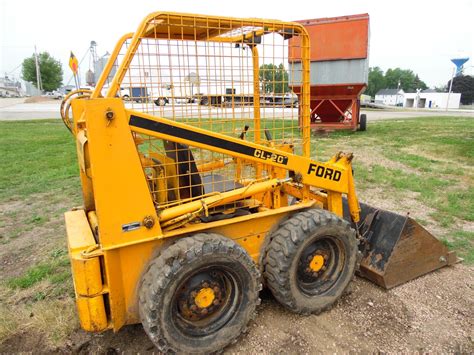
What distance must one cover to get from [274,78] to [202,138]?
947 mm

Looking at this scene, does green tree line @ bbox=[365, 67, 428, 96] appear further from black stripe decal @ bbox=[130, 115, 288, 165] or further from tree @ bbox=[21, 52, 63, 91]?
black stripe decal @ bbox=[130, 115, 288, 165]

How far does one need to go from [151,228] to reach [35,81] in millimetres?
66693

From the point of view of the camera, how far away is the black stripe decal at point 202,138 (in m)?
2.38

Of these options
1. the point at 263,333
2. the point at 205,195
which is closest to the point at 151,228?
the point at 205,195

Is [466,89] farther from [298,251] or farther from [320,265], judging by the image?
[298,251]

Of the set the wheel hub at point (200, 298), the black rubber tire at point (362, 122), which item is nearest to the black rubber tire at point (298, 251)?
the wheel hub at point (200, 298)

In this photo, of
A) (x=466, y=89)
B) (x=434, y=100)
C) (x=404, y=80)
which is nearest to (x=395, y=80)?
(x=404, y=80)

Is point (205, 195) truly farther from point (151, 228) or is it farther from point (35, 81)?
point (35, 81)

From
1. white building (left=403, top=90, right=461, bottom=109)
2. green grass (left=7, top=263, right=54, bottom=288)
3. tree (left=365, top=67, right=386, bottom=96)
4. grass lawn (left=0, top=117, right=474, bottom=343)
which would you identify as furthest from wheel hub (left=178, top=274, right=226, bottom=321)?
tree (left=365, top=67, right=386, bottom=96)

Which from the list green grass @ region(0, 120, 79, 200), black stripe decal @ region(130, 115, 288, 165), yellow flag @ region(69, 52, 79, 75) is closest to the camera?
black stripe decal @ region(130, 115, 288, 165)

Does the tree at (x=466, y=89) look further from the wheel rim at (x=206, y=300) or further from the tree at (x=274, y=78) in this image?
the wheel rim at (x=206, y=300)

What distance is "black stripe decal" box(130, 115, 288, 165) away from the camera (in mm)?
2385

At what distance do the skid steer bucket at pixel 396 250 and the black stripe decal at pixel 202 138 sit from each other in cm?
146

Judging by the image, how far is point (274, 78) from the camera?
3109 mm
